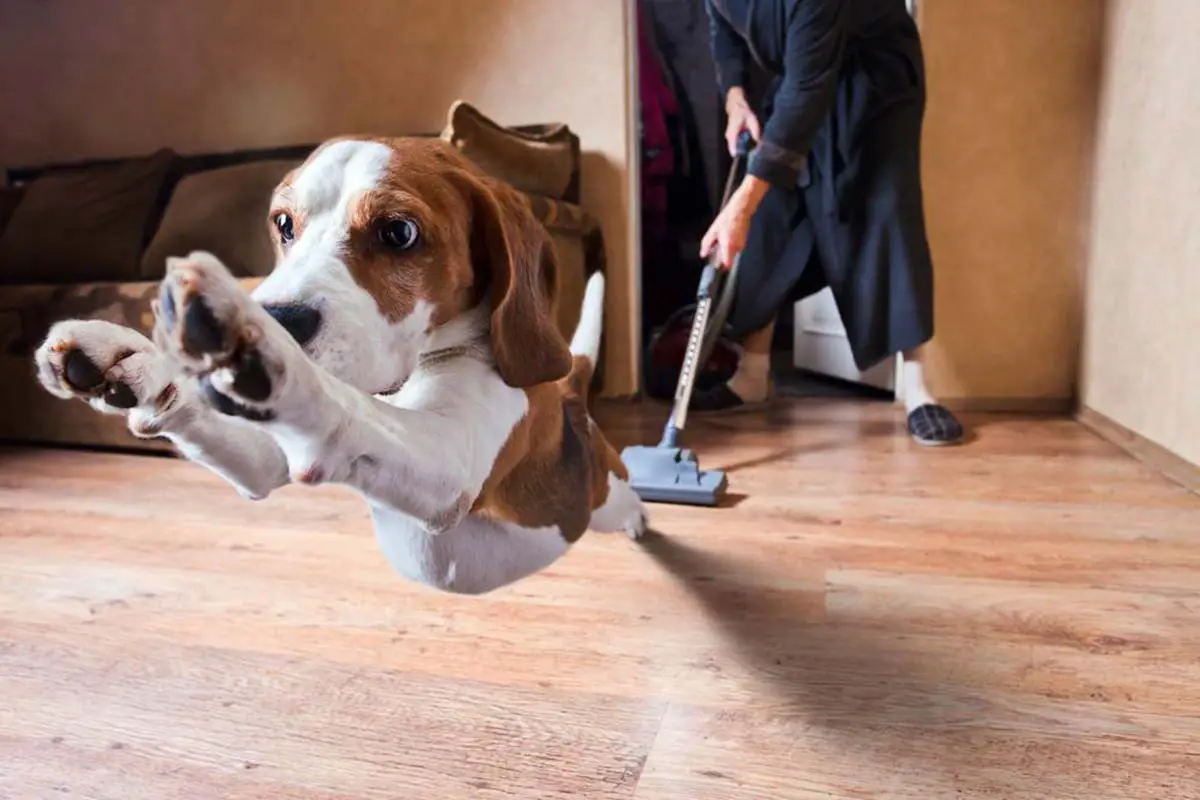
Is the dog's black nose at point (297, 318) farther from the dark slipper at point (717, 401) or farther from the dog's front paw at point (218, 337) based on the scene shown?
the dark slipper at point (717, 401)

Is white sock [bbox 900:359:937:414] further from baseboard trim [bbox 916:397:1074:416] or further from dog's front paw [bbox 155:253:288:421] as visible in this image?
dog's front paw [bbox 155:253:288:421]

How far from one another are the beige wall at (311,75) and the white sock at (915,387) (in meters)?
0.85

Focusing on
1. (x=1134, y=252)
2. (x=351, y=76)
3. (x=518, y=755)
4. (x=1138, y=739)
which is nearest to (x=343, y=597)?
(x=518, y=755)

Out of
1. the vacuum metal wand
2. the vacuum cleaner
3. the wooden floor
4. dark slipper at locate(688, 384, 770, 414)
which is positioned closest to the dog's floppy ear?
the wooden floor

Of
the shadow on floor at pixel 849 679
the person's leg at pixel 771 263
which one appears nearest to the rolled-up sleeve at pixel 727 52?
the person's leg at pixel 771 263

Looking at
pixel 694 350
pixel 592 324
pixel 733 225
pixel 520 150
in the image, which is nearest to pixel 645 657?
pixel 592 324

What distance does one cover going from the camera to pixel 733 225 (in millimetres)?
1770

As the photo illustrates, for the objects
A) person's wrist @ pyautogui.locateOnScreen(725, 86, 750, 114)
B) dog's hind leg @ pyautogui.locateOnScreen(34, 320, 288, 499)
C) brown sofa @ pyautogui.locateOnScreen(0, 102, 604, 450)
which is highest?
person's wrist @ pyautogui.locateOnScreen(725, 86, 750, 114)

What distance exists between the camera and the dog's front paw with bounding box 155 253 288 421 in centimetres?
37

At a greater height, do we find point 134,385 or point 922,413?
point 134,385

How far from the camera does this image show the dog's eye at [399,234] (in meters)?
0.57

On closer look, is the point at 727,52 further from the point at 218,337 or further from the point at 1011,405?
the point at 218,337

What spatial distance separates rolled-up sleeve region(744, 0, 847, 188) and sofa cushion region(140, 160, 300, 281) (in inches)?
50.7

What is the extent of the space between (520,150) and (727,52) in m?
0.60
